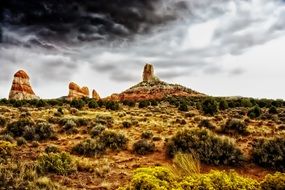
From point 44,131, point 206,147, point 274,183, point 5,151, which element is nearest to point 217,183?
point 274,183

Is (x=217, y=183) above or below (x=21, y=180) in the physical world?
above

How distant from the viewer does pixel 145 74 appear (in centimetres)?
11138

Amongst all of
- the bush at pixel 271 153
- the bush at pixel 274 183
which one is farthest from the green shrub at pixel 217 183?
the bush at pixel 271 153

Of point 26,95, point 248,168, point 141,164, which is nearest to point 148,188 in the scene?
point 141,164

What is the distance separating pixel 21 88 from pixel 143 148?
7398 centimetres

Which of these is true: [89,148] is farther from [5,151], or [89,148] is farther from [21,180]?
[21,180]

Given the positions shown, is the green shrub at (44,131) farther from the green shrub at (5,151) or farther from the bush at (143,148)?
the bush at (143,148)

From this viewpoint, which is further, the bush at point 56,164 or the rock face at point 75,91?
the rock face at point 75,91

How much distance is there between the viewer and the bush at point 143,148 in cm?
1562

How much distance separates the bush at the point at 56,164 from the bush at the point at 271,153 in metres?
7.53

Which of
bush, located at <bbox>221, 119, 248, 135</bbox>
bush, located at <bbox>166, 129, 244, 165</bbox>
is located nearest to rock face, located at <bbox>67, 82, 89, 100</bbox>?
bush, located at <bbox>221, 119, 248, 135</bbox>

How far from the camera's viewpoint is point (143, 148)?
618 inches

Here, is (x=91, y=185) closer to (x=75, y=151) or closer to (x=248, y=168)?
(x=75, y=151)

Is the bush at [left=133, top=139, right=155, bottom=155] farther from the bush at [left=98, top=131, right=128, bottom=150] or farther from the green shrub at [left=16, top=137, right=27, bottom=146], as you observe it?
the green shrub at [left=16, top=137, right=27, bottom=146]
